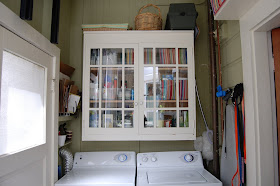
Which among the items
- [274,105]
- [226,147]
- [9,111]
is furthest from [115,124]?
[274,105]

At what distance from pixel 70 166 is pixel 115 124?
0.61 meters

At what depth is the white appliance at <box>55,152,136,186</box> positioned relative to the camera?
1543mm

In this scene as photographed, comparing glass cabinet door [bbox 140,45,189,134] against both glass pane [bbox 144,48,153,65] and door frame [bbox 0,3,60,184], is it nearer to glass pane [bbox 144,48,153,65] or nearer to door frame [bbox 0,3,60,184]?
glass pane [bbox 144,48,153,65]

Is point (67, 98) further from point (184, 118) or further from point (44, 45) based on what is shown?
point (184, 118)

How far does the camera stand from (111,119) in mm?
1779

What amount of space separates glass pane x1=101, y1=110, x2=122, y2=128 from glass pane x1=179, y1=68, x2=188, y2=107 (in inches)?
23.8

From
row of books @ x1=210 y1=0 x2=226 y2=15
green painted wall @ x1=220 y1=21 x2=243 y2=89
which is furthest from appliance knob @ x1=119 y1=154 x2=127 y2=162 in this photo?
row of books @ x1=210 y1=0 x2=226 y2=15

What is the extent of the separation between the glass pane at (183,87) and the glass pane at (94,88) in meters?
0.80

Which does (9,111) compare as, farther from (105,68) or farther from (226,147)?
(226,147)

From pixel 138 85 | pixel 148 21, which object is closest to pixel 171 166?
pixel 138 85

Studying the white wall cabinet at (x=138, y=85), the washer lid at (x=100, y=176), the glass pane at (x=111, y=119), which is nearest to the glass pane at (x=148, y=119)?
the white wall cabinet at (x=138, y=85)

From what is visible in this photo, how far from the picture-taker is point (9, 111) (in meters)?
1.12

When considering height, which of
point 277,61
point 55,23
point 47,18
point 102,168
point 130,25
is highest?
point 130,25

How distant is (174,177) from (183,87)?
0.81m
